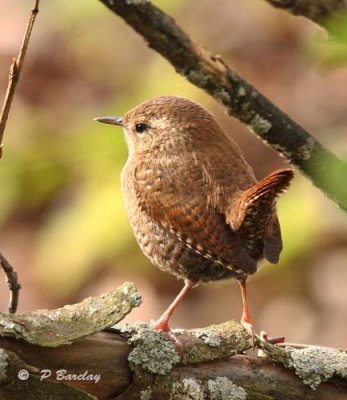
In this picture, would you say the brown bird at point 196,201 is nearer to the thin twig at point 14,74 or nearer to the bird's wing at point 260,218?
the bird's wing at point 260,218

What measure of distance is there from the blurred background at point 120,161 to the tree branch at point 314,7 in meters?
2.52

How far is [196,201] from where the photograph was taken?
3463 mm

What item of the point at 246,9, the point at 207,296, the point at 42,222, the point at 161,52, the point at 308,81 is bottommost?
the point at 161,52

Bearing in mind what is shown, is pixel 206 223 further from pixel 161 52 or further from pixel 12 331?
pixel 12 331

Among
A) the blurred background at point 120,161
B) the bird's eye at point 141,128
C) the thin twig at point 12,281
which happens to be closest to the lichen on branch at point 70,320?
the thin twig at point 12,281

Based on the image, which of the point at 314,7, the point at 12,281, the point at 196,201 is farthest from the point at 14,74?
the point at 196,201

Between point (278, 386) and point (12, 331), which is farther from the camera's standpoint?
point (278, 386)

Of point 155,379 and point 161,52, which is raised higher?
point 161,52

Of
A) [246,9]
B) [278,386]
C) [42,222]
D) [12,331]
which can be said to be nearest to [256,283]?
[42,222]

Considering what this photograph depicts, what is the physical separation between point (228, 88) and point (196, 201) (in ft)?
2.22

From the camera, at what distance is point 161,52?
108 inches

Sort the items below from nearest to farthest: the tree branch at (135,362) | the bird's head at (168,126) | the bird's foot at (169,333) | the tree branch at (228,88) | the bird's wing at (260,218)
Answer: the tree branch at (135,362) < the tree branch at (228,88) < the bird's foot at (169,333) < the bird's wing at (260,218) < the bird's head at (168,126)

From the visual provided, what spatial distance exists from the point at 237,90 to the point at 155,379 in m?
0.95

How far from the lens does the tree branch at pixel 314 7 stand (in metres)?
2.91
